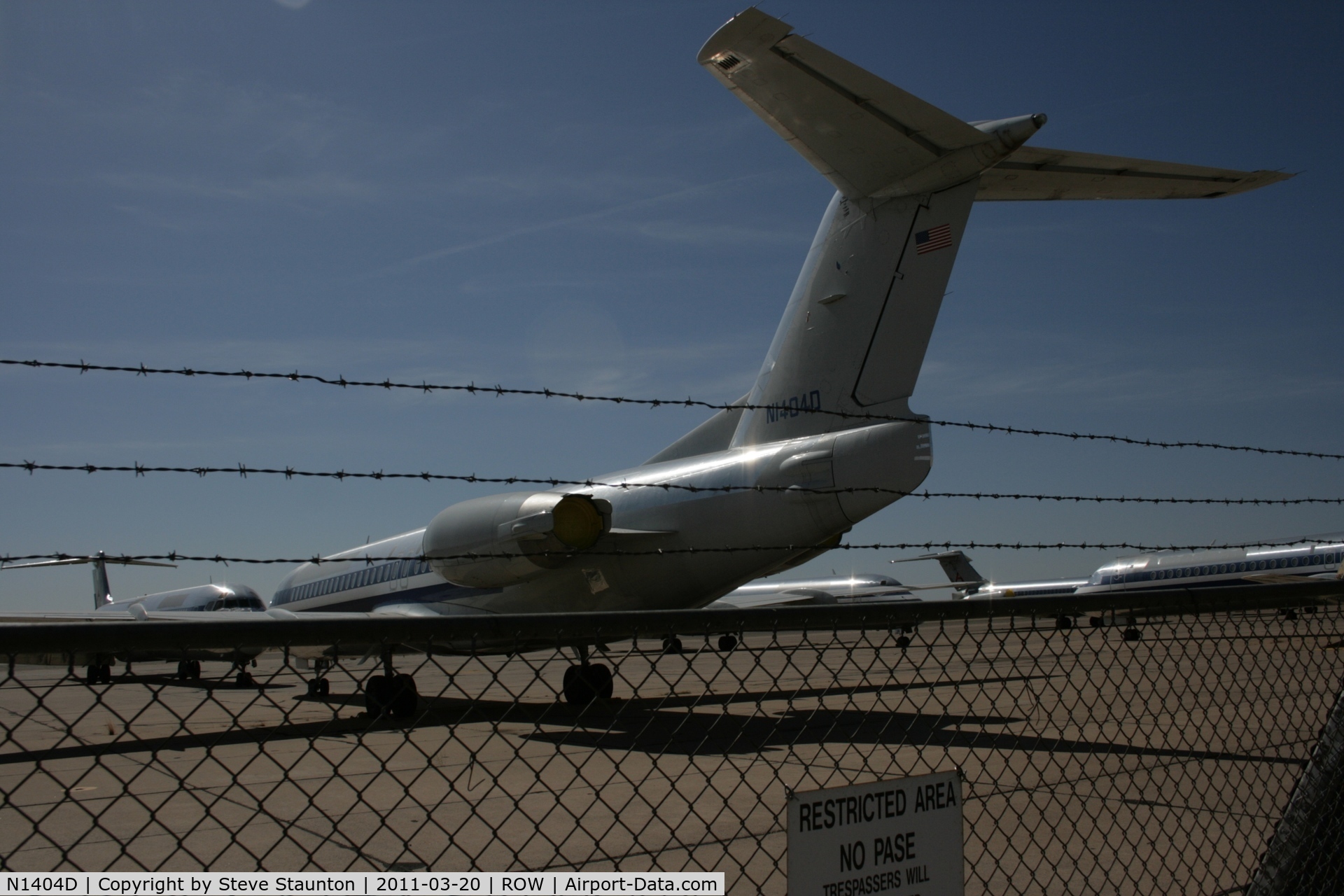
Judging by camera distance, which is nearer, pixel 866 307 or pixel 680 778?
pixel 680 778

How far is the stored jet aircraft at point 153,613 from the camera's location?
2100 mm

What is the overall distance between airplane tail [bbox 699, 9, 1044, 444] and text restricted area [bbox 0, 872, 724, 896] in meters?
5.31

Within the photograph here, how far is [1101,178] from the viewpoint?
28.4ft

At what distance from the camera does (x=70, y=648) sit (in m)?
1.90

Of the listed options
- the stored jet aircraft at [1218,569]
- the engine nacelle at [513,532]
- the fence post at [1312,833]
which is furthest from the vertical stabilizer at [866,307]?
the stored jet aircraft at [1218,569]

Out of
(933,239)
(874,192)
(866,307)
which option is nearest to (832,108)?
(874,192)

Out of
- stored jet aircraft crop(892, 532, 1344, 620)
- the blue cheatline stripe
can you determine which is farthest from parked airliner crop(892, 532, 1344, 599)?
the blue cheatline stripe

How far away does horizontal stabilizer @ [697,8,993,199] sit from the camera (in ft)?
22.0

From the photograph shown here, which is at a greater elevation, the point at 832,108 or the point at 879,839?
the point at 832,108

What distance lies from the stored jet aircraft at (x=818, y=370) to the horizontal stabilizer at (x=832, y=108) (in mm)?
16

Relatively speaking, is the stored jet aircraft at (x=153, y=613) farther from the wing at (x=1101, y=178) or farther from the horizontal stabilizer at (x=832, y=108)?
the wing at (x=1101, y=178)

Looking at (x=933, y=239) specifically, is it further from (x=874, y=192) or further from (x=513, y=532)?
(x=513, y=532)

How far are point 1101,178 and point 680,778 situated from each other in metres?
6.47

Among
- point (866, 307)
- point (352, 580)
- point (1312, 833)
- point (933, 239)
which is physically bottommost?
point (1312, 833)
